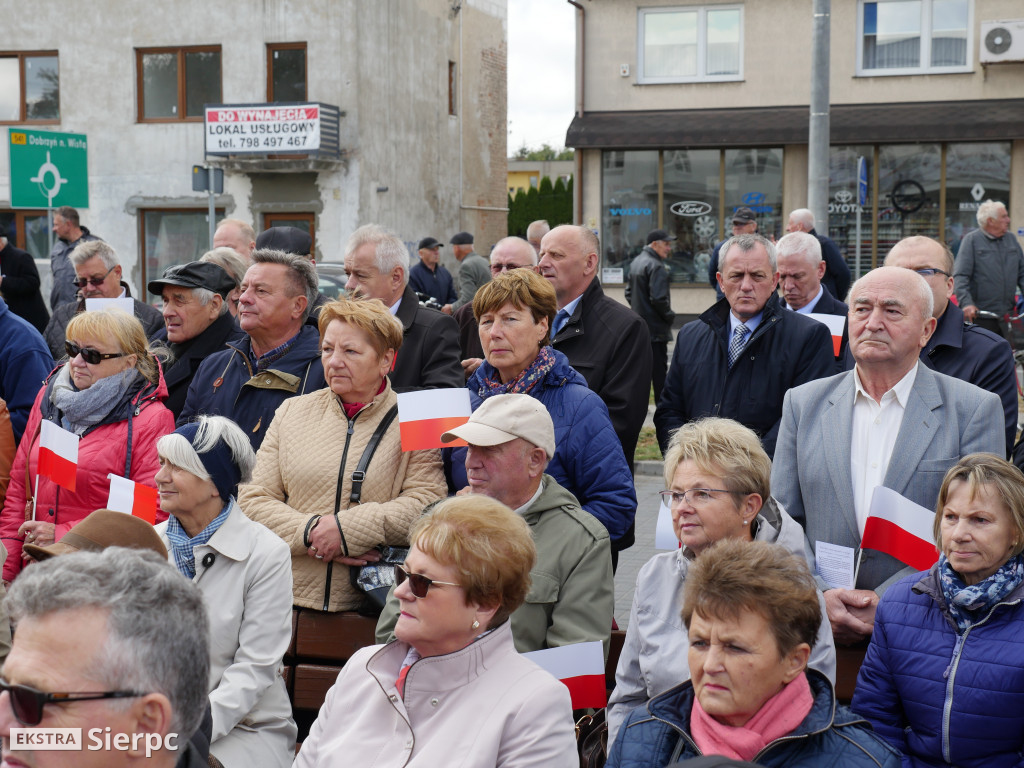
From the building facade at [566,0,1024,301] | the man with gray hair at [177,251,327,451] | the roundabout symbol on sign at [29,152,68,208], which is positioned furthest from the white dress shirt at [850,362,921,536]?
the building facade at [566,0,1024,301]

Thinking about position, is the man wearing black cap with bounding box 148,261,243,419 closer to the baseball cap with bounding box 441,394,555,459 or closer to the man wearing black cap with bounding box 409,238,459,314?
the baseball cap with bounding box 441,394,555,459

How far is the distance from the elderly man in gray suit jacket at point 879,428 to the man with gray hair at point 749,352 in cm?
101

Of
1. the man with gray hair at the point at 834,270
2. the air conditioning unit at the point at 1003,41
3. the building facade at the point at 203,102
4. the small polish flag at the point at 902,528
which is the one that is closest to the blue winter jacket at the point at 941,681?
the small polish flag at the point at 902,528

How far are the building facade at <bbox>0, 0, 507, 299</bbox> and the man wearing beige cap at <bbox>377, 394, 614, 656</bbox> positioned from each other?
2161cm

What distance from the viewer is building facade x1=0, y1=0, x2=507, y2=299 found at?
82.5ft

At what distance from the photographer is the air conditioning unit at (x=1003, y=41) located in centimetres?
2178

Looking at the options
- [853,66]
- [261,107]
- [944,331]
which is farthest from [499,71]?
[944,331]

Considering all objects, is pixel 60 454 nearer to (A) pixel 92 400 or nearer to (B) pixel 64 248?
(A) pixel 92 400

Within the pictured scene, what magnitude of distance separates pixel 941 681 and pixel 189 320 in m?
4.07

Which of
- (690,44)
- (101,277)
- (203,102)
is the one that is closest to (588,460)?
(101,277)

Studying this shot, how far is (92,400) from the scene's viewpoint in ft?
16.5

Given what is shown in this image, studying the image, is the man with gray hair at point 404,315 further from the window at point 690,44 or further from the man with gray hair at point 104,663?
the window at point 690,44

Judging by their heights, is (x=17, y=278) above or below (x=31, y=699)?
above

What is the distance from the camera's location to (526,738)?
300 cm
